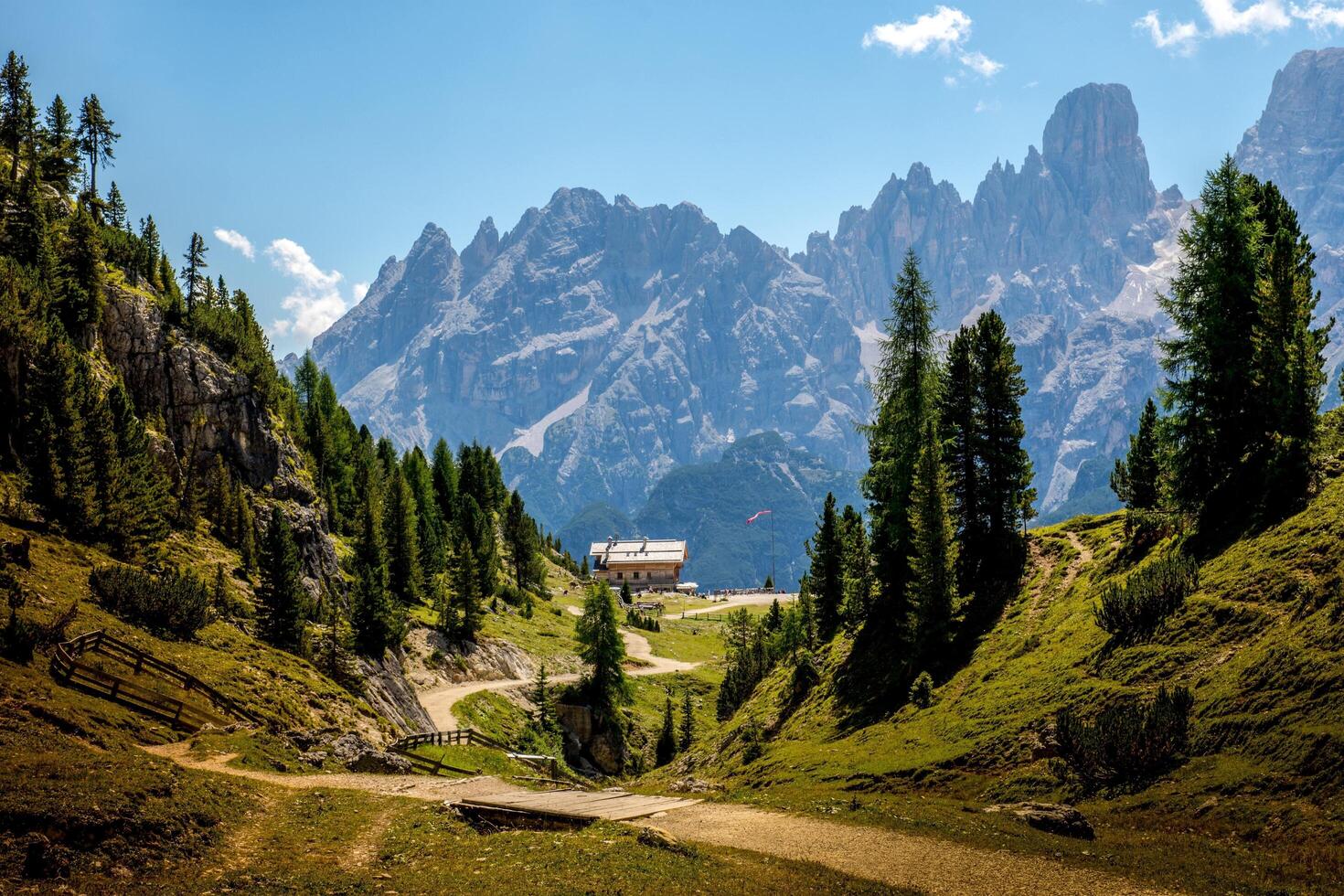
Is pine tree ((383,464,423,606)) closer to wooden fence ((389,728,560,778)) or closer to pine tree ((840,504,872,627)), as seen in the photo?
wooden fence ((389,728,560,778))

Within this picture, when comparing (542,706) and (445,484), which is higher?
(445,484)

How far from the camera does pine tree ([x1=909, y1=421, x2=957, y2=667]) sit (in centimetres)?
4891

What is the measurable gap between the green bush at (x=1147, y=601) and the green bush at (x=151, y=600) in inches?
1874

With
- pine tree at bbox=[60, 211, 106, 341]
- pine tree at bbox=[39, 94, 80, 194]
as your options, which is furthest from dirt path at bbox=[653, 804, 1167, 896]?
pine tree at bbox=[39, 94, 80, 194]

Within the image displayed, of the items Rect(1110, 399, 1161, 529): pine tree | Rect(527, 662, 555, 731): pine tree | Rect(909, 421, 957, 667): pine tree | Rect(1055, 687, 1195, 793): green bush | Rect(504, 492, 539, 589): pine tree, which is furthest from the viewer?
Rect(504, 492, 539, 589): pine tree

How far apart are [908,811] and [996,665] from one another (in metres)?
16.1

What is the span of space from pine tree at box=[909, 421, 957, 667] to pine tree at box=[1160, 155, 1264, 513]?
12203mm

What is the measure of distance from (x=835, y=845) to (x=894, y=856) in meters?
2.19

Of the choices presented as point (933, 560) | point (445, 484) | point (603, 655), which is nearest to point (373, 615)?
point (603, 655)

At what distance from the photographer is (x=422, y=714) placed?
2714 inches

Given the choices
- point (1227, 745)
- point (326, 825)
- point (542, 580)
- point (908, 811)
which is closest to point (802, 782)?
point (908, 811)

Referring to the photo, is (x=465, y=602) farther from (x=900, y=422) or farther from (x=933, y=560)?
(x=933, y=560)

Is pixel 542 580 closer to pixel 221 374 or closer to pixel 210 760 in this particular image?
pixel 221 374

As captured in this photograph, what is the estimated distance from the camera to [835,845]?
83.4ft
